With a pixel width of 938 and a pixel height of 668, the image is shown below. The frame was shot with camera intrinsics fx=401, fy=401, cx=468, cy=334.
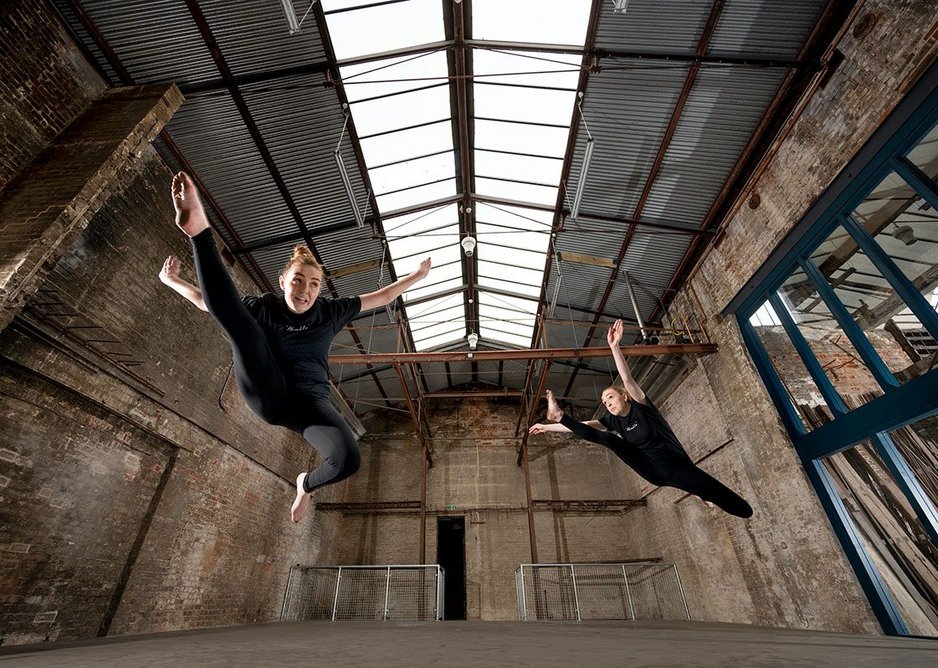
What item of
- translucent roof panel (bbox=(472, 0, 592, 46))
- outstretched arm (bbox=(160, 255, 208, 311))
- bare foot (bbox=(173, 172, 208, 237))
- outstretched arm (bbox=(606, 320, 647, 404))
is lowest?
bare foot (bbox=(173, 172, 208, 237))

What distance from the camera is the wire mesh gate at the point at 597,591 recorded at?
10453mm

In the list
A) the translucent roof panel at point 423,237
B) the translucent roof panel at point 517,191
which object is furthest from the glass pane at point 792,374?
the translucent roof panel at point 423,237

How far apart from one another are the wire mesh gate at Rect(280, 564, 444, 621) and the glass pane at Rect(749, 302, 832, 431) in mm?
8979

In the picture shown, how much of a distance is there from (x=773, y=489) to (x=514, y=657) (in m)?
7.05

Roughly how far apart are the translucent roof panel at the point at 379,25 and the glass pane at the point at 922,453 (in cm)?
885

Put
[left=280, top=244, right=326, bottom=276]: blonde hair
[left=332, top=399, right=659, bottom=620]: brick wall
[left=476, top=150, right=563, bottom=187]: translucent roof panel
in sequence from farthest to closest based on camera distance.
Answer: [left=332, top=399, right=659, bottom=620]: brick wall → [left=476, top=150, right=563, bottom=187]: translucent roof panel → [left=280, top=244, right=326, bottom=276]: blonde hair

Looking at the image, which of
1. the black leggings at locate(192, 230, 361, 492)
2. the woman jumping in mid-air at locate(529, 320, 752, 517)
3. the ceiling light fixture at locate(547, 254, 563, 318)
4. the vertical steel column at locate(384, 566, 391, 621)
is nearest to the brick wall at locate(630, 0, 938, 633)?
the ceiling light fixture at locate(547, 254, 563, 318)

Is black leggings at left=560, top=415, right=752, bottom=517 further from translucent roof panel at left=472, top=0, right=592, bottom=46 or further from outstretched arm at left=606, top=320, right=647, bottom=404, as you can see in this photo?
translucent roof panel at left=472, top=0, right=592, bottom=46

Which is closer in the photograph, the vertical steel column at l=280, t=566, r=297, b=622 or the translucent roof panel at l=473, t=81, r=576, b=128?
the translucent roof panel at l=473, t=81, r=576, b=128

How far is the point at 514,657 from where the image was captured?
1.46 metres

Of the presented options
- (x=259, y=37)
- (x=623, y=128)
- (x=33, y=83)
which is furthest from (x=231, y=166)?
(x=623, y=128)

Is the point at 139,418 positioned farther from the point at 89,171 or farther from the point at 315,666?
the point at 315,666

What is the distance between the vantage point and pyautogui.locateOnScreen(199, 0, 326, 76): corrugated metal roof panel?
200 inches

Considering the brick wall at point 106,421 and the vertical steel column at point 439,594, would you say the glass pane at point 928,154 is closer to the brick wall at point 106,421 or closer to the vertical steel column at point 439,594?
the brick wall at point 106,421
